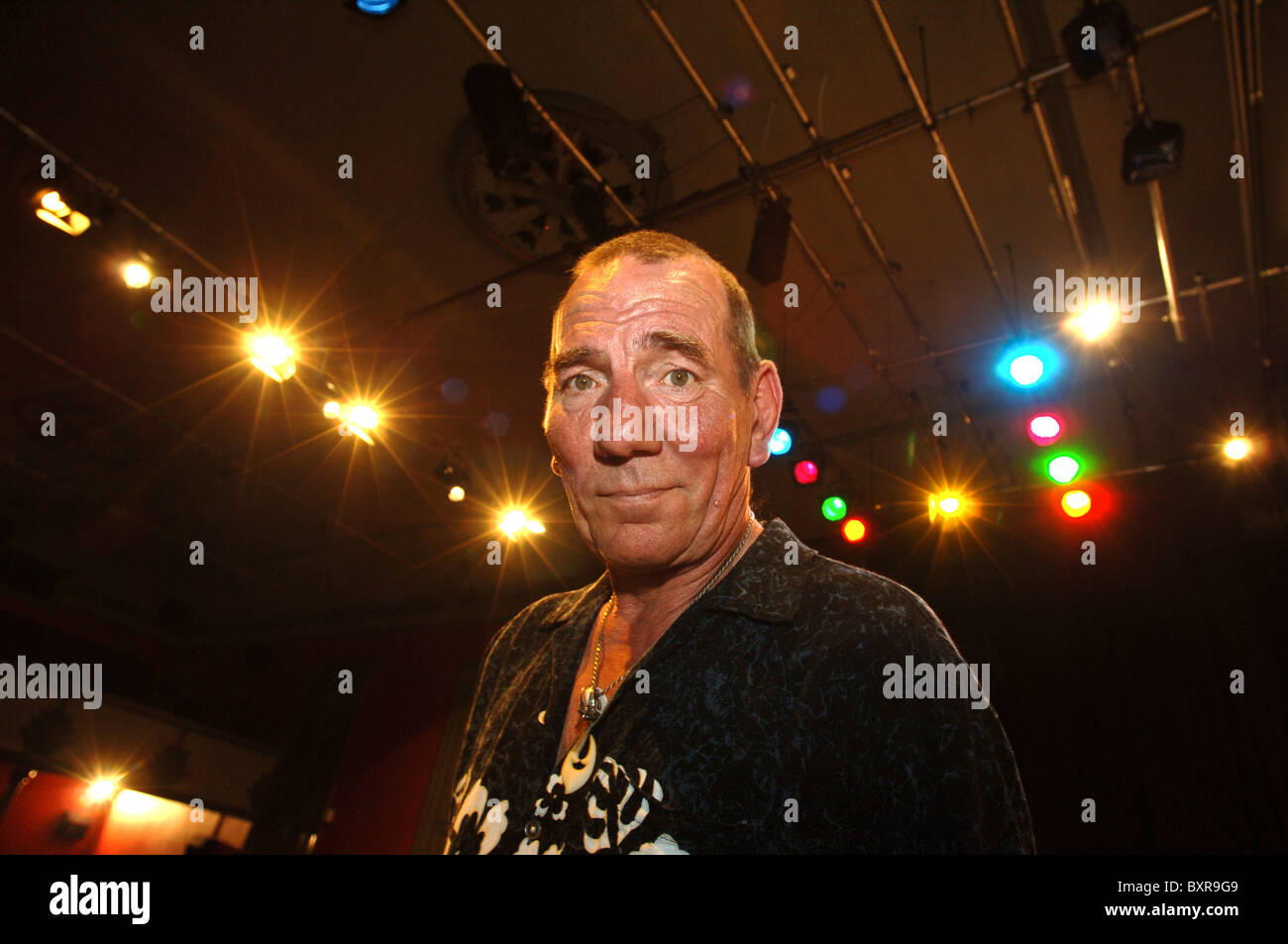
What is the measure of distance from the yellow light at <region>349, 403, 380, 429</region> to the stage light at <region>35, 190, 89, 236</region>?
2278 mm

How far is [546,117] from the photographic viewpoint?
4.14 m

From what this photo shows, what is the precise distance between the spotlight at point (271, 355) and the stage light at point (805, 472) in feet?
14.2

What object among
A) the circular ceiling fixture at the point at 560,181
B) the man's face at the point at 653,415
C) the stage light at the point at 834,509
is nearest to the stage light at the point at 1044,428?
the stage light at the point at 834,509

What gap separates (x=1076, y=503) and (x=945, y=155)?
8.88 ft

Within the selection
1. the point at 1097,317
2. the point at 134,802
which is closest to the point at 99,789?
the point at 134,802

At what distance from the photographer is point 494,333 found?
6008 mm

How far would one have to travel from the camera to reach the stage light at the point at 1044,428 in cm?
506

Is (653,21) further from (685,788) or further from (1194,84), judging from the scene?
(685,788)

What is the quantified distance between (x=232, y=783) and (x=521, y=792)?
11512 millimetres

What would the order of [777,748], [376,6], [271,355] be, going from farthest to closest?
[271,355] < [376,6] < [777,748]

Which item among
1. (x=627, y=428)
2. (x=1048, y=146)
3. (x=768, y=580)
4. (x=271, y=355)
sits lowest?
(x=768, y=580)

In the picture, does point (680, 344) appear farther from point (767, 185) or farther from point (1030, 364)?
point (1030, 364)

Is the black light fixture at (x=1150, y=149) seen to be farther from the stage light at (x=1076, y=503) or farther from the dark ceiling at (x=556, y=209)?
the stage light at (x=1076, y=503)
